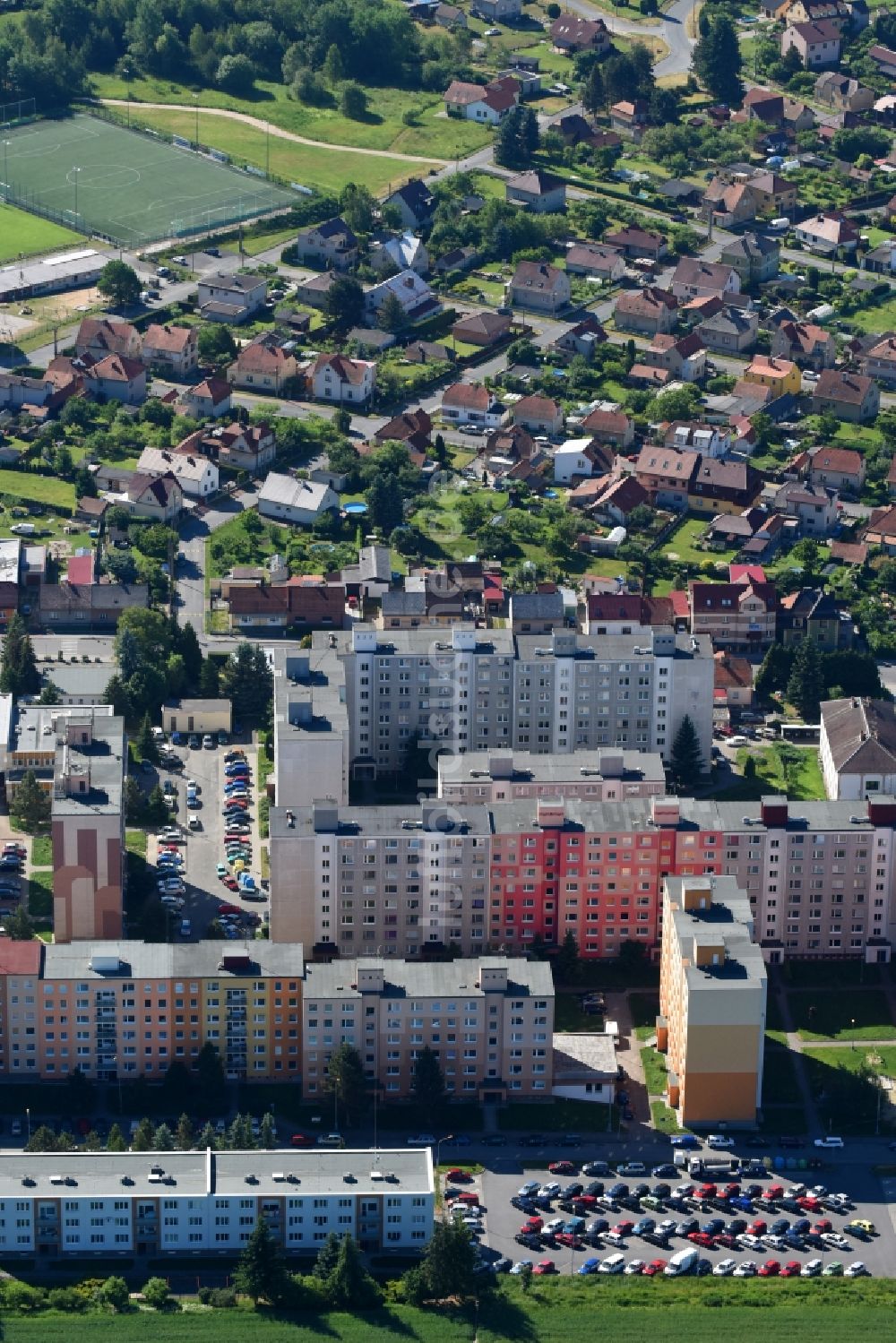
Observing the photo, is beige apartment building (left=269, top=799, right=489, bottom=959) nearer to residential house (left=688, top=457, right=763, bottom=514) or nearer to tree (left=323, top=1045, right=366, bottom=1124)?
tree (left=323, top=1045, right=366, bottom=1124)

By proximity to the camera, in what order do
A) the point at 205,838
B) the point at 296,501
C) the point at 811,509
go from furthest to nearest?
the point at 811,509, the point at 296,501, the point at 205,838

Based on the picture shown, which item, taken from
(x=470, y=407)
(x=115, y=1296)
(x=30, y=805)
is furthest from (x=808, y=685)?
(x=115, y=1296)

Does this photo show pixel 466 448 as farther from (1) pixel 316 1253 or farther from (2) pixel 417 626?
(1) pixel 316 1253

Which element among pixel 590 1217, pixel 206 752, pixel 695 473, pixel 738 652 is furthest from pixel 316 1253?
pixel 695 473

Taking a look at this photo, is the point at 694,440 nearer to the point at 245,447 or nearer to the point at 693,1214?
the point at 245,447

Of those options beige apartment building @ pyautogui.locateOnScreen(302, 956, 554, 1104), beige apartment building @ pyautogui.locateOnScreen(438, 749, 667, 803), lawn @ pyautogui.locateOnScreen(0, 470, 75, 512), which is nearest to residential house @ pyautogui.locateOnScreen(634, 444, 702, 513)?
lawn @ pyautogui.locateOnScreen(0, 470, 75, 512)
